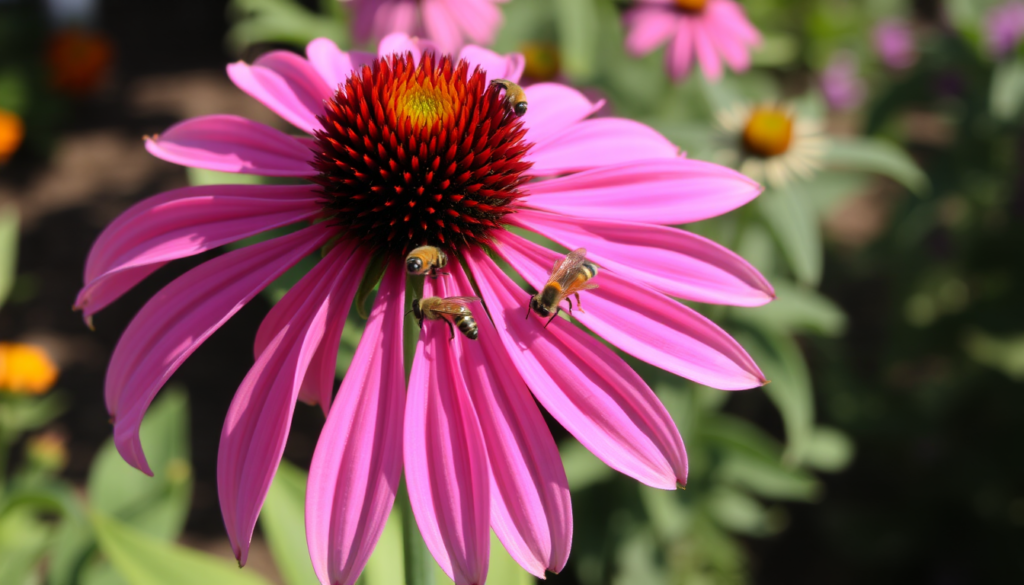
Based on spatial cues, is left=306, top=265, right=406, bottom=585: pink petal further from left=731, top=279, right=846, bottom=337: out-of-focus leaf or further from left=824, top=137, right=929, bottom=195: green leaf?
left=824, top=137, right=929, bottom=195: green leaf

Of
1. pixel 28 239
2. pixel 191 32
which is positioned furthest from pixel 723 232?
pixel 191 32

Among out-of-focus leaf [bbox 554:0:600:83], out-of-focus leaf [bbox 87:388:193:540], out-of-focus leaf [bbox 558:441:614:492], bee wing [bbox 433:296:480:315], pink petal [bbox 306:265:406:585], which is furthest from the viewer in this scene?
out-of-focus leaf [bbox 554:0:600:83]

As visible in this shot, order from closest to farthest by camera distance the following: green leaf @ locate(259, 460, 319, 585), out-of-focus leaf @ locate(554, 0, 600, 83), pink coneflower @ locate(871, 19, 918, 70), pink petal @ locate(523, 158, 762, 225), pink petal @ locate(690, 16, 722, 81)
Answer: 1. pink petal @ locate(523, 158, 762, 225)
2. green leaf @ locate(259, 460, 319, 585)
3. pink petal @ locate(690, 16, 722, 81)
4. out-of-focus leaf @ locate(554, 0, 600, 83)
5. pink coneflower @ locate(871, 19, 918, 70)

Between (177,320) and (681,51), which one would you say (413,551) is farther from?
(681,51)

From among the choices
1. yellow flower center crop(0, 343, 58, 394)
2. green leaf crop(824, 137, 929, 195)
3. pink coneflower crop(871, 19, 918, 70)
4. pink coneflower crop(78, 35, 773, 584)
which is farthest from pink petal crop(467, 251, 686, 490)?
pink coneflower crop(871, 19, 918, 70)

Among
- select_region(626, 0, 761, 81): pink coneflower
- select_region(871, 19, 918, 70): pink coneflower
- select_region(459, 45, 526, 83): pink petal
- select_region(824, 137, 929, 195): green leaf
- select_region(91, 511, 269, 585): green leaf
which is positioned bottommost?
select_region(91, 511, 269, 585): green leaf

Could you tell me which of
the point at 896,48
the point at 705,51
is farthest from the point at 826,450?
the point at 896,48

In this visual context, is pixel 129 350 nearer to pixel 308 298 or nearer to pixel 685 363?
pixel 308 298
